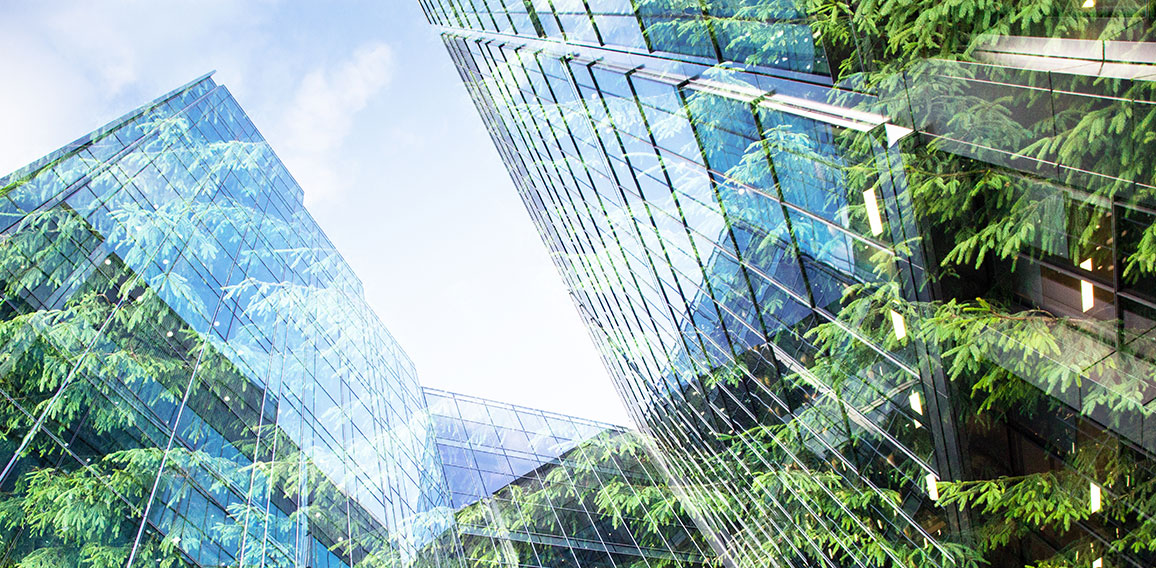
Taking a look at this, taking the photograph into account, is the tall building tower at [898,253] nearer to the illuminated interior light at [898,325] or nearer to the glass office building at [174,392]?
the illuminated interior light at [898,325]

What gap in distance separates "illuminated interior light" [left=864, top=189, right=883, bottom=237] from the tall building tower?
4 cm

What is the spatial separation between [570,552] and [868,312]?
14.0m

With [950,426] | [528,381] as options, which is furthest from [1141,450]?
Result: [528,381]

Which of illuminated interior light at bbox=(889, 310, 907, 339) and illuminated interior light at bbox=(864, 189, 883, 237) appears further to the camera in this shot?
illuminated interior light at bbox=(889, 310, 907, 339)

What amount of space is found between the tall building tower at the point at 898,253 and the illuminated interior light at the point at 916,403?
0.04 m

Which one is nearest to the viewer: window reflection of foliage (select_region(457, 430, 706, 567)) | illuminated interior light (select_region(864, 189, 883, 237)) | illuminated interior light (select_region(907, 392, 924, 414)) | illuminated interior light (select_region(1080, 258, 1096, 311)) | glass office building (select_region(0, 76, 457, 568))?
illuminated interior light (select_region(1080, 258, 1096, 311))

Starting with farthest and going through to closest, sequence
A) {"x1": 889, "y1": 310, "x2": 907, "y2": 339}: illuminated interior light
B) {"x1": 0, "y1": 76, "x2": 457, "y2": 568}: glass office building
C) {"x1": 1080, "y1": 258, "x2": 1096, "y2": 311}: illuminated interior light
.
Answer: {"x1": 0, "y1": 76, "x2": 457, "y2": 568}: glass office building < {"x1": 889, "y1": 310, "x2": 907, "y2": 339}: illuminated interior light < {"x1": 1080, "y1": 258, "x2": 1096, "y2": 311}: illuminated interior light

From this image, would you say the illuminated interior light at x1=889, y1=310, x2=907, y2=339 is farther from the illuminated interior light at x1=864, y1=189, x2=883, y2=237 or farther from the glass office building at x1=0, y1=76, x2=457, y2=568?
the glass office building at x1=0, y1=76, x2=457, y2=568

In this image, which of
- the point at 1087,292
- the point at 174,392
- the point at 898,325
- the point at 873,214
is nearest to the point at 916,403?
the point at 898,325

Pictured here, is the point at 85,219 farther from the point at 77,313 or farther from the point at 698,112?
the point at 698,112

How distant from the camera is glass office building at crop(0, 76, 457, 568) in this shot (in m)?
9.68

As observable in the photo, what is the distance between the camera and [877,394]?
9461 mm

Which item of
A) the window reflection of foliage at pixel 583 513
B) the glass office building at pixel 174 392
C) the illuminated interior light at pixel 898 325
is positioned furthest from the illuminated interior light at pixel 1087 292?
the window reflection of foliage at pixel 583 513

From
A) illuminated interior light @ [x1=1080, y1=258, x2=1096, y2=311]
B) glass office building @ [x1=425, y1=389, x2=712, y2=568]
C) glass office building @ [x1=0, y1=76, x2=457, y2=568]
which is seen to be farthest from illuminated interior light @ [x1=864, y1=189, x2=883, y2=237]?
glass office building @ [x1=425, y1=389, x2=712, y2=568]
